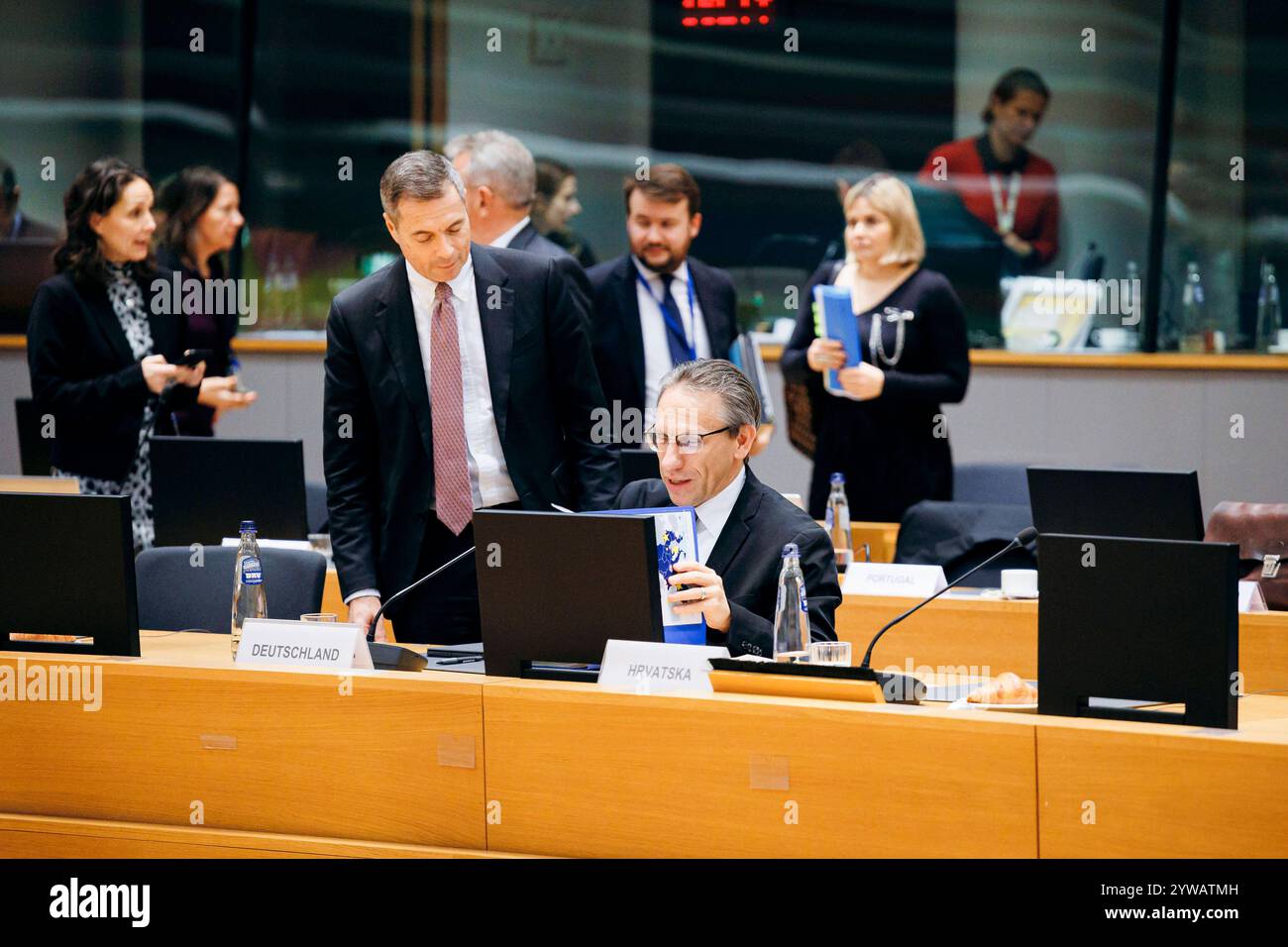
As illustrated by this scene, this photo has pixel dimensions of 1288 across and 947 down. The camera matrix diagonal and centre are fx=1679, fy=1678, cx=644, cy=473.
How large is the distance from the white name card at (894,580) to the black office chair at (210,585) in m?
1.30

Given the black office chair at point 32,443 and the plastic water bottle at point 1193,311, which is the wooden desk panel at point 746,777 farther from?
the plastic water bottle at point 1193,311

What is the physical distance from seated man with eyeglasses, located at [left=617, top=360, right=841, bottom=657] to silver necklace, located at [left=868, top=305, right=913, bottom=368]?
6.65 ft

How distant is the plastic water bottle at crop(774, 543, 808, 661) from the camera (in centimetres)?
272

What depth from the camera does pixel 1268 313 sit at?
7.03m

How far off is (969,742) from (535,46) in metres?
6.18

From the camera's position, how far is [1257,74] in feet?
23.3

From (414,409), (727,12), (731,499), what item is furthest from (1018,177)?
(731,499)

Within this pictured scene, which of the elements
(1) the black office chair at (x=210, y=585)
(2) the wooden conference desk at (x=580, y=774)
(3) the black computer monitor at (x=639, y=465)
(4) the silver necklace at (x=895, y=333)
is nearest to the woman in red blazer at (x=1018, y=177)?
(4) the silver necklace at (x=895, y=333)

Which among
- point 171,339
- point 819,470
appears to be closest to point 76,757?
point 171,339

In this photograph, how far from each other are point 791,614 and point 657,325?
2.49 metres

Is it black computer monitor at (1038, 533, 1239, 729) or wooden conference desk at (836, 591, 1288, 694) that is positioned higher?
black computer monitor at (1038, 533, 1239, 729)

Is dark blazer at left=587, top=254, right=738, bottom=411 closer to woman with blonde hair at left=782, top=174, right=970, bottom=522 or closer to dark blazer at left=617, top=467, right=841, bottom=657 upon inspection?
woman with blonde hair at left=782, top=174, right=970, bottom=522

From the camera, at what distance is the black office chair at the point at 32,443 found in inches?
214

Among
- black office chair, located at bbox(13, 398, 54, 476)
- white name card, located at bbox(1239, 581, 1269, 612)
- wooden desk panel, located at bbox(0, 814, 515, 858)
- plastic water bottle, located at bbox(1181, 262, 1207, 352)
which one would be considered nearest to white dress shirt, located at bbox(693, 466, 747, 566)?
wooden desk panel, located at bbox(0, 814, 515, 858)
